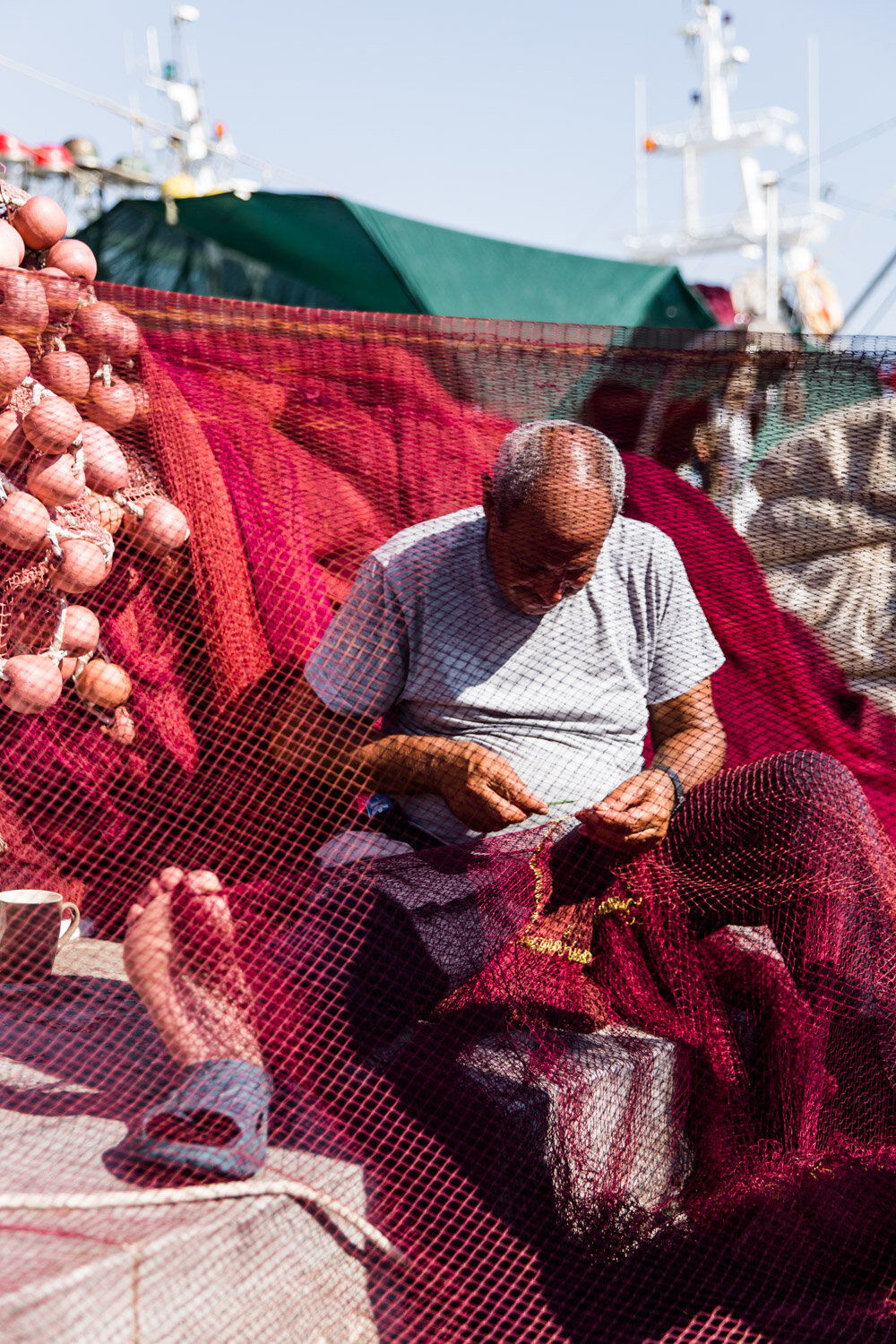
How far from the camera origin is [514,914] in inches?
65.7

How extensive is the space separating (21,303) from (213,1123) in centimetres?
128

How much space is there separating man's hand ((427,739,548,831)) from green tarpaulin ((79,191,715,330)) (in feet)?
9.54

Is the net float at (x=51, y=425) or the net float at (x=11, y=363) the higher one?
the net float at (x=11, y=363)

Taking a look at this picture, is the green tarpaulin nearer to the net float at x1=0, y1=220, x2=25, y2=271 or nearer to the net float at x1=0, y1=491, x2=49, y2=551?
the net float at x1=0, y1=220, x2=25, y2=271

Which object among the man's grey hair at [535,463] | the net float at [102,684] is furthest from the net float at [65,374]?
the man's grey hair at [535,463]

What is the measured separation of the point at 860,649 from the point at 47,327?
5.16 feet

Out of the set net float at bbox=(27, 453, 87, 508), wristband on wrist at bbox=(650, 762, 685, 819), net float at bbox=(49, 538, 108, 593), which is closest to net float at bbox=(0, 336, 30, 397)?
net float at bbox=(27, 453, 87, 508)

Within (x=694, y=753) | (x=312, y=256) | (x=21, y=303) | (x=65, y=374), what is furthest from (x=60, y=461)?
(x=312, y=256)

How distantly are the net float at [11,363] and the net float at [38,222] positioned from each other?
0.35 meters

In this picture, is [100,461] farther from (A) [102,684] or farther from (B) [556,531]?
(B) [556,531]

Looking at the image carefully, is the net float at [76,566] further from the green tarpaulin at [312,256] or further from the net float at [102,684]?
the green tarpaulin at [312,256]

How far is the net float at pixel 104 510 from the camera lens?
6.45ft

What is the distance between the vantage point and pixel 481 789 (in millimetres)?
1661

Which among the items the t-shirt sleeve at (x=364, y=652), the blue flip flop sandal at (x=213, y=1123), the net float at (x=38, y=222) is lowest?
the blue flip flop sandal at (x=213, y=1123)
